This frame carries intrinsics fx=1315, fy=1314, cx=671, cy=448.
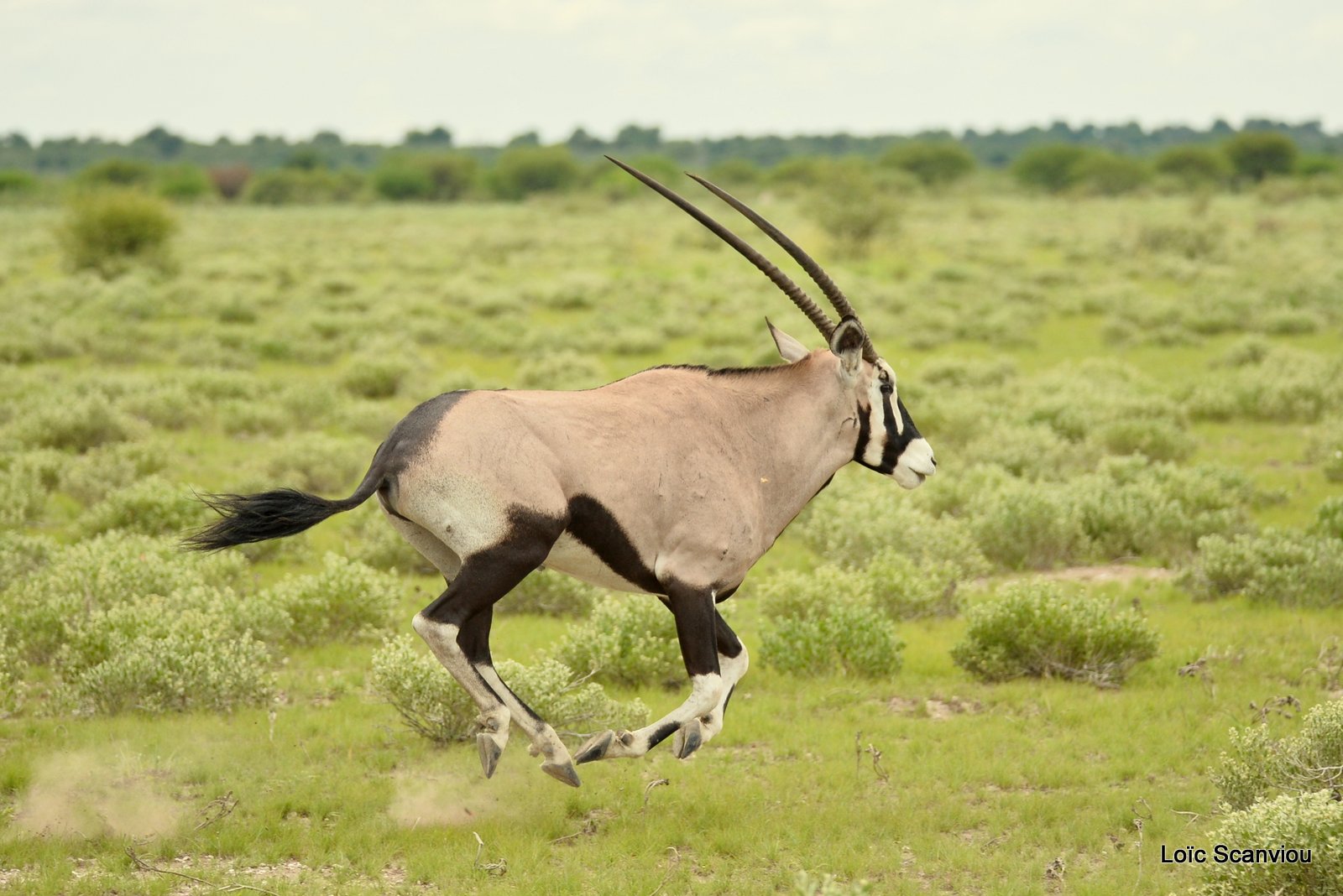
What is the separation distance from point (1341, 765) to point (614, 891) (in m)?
3.34

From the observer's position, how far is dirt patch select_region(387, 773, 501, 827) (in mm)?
6609

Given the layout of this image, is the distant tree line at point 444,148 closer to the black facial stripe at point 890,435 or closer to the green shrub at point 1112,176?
the green shrub at point 1112,176

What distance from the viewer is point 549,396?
19.5 feet

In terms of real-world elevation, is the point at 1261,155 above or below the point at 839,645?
above

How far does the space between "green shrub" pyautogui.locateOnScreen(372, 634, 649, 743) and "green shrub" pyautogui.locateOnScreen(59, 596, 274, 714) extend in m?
1.10

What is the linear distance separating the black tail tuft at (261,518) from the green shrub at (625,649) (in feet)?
10.2

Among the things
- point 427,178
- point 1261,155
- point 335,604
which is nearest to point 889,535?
point 335,604

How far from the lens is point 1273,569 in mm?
10438

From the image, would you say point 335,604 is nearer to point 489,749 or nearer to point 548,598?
point 548,598

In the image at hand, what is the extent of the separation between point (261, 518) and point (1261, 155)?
98270 mm

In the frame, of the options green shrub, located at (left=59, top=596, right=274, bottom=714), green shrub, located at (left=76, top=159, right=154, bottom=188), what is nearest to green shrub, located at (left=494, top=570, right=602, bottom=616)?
green shrub, located at (left=59, top=596, right=274, bottom=714)

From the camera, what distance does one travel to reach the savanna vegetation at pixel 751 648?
6.14m

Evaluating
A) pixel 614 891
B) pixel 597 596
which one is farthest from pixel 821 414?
pixel 597 596

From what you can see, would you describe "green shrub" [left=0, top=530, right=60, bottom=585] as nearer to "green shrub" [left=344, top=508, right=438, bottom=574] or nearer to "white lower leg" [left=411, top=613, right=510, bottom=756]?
"green shrub" [left=344, top=508, right=438, bottom=574]
